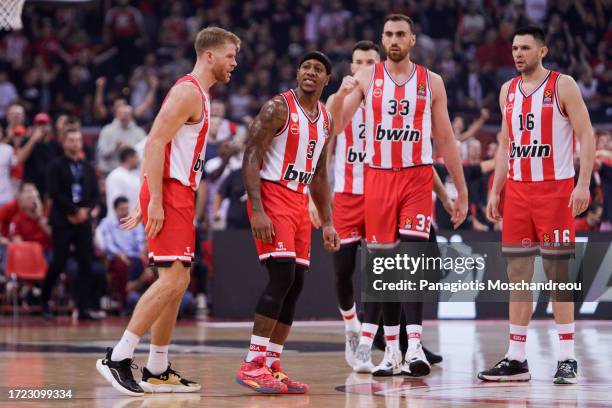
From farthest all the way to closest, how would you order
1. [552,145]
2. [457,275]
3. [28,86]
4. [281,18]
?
1. [281,18]
2. [28,86]
3. [457,275]
4. [552,145]

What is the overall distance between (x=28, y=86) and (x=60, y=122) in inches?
245

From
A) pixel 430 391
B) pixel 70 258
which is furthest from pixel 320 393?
pixel 70 258

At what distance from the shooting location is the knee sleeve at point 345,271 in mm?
9367

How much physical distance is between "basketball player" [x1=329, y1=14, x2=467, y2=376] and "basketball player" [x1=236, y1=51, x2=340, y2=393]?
0.96 m

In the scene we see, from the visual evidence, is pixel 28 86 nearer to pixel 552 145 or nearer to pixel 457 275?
pixel 457 275

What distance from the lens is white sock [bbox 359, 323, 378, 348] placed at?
8.84 metres

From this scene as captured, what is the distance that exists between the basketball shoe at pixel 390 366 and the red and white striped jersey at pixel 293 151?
1656 millimetres

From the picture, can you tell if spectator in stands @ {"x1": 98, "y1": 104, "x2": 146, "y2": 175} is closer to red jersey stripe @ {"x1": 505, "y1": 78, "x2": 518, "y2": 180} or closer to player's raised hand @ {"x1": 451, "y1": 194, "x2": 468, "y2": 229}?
player's raised hand @ {"x1": 451, "y1": 194, "x2": 468, "y2": 229}

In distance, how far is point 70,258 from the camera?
50.4ft

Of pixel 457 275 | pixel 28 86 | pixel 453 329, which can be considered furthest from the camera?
pixel 28 86

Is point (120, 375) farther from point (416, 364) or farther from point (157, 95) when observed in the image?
point (157, 95)

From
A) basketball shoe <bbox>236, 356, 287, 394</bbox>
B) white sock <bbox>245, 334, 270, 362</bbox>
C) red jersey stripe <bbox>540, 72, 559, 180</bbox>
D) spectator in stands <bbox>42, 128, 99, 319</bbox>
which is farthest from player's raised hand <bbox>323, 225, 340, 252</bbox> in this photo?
spectator in stands <bbox>42, 128, 99, 319</bbox>

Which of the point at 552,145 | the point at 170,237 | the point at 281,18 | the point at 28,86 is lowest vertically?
the point at 170,237

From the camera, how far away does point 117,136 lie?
16672mm
